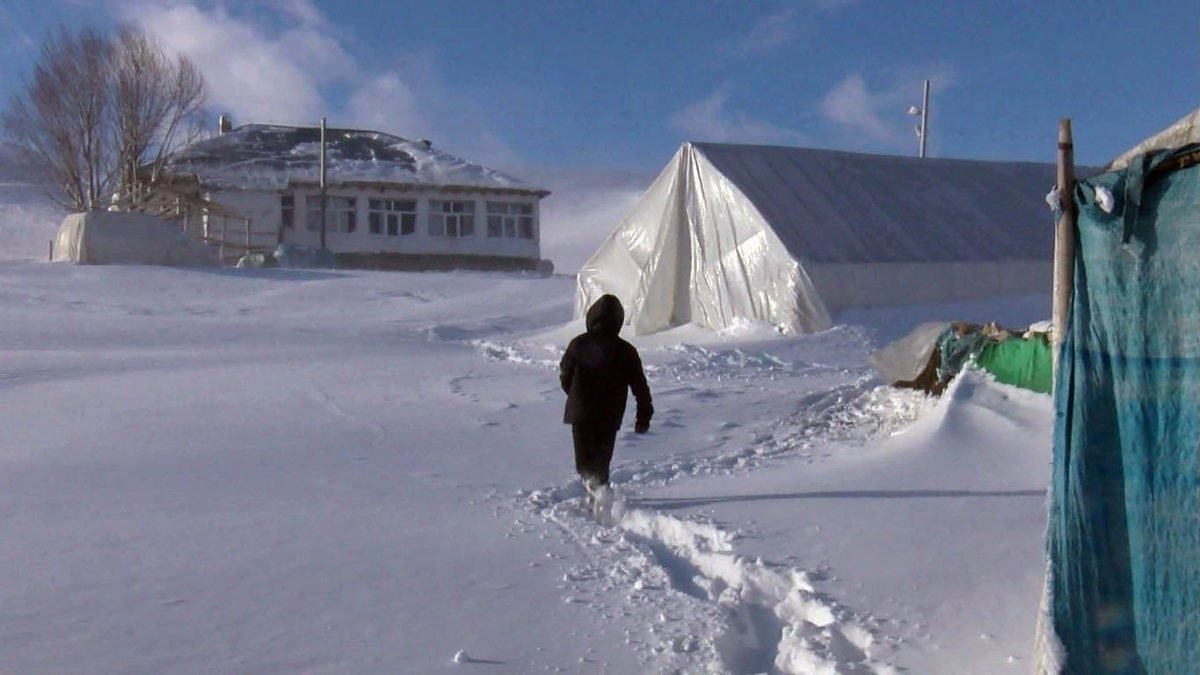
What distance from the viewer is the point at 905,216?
720 inches

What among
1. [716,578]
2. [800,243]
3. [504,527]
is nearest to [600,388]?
→ [504,527]

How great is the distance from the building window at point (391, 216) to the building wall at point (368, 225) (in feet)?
0.37

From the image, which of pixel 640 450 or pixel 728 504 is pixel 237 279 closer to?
pixel 640 450

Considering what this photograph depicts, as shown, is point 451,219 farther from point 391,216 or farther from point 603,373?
point 603,373

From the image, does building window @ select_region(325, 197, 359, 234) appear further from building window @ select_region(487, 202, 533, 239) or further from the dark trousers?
the dark trousers

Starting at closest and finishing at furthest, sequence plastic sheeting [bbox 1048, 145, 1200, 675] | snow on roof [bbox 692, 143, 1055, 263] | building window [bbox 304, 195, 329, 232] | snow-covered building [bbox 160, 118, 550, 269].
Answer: plastic sheeting [bbox 1048, 145, 1200, 675]
snow on roof [bbox 692, 143, 1055, 263]
snow-covered building [bbox 160, 118, 550, 269]
building window [bbox 304, 195, 329, 232]

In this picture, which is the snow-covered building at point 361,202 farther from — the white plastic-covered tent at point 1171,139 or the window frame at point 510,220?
the white plastic-covered tent at point 1171,139

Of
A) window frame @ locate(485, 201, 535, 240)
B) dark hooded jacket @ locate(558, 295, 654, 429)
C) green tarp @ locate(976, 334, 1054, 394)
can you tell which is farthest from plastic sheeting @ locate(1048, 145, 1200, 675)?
window frame @ locate(485, 201, 535, 240)

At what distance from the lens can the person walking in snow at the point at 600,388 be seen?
23.9 feet

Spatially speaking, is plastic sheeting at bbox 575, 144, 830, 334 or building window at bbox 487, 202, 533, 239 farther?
building window at bbox 487, 202, 533, 239

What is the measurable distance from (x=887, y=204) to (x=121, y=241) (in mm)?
19821

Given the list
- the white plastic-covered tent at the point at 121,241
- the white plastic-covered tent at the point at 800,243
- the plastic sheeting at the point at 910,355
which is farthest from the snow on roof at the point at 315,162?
the plastic sheeting at the point at 910,355

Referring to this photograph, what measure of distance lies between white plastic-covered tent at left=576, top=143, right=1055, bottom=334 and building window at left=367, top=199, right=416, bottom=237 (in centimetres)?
2457

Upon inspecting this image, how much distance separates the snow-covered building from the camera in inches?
1593
